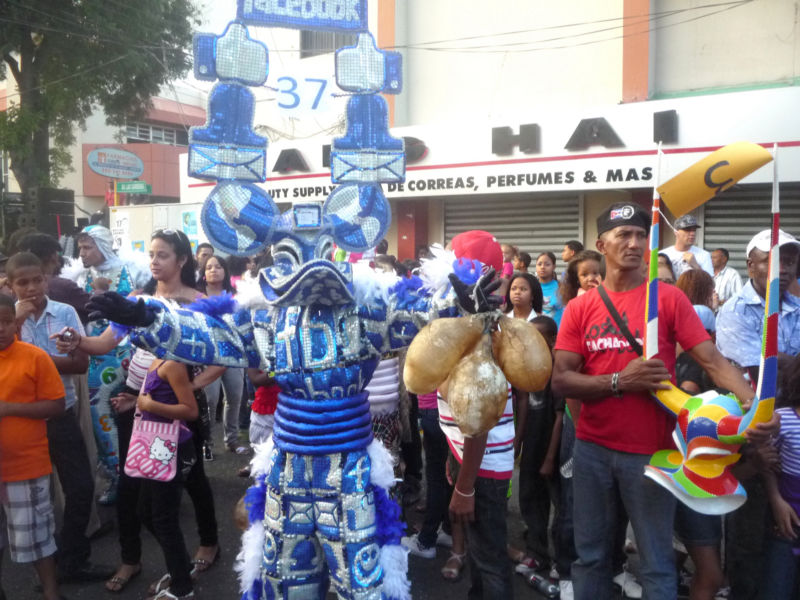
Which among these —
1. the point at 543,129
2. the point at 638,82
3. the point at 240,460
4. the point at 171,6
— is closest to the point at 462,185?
the point at 543,129

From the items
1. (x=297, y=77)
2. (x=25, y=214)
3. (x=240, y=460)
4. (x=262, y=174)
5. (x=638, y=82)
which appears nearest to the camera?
(x=262, y=174)

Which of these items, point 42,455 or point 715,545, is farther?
point 42,455

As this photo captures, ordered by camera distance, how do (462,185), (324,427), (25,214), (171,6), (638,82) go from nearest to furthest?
(324,427), (638,82), (462,185), (25,214), (171,6)

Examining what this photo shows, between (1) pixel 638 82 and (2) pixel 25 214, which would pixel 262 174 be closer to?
(1) pixel 638 82

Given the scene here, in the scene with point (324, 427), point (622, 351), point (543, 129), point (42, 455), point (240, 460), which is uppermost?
point (543, 129)

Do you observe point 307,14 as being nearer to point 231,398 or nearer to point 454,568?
point 454,568

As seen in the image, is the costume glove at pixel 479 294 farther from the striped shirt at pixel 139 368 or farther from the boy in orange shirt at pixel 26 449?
the boy in orange shirt at pixel 26 449

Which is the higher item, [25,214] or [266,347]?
[25,214]

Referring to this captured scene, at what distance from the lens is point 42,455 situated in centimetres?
310

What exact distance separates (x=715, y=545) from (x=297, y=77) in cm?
266

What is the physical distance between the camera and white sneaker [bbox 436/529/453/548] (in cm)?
391

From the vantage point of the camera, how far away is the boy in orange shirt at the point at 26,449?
9.86 feet

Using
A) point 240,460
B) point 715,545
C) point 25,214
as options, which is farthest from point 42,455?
point 25,214

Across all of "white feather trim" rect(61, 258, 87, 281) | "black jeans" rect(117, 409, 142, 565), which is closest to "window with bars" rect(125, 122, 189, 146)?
"white feather trim" rect(61, 258, 87, 281)
